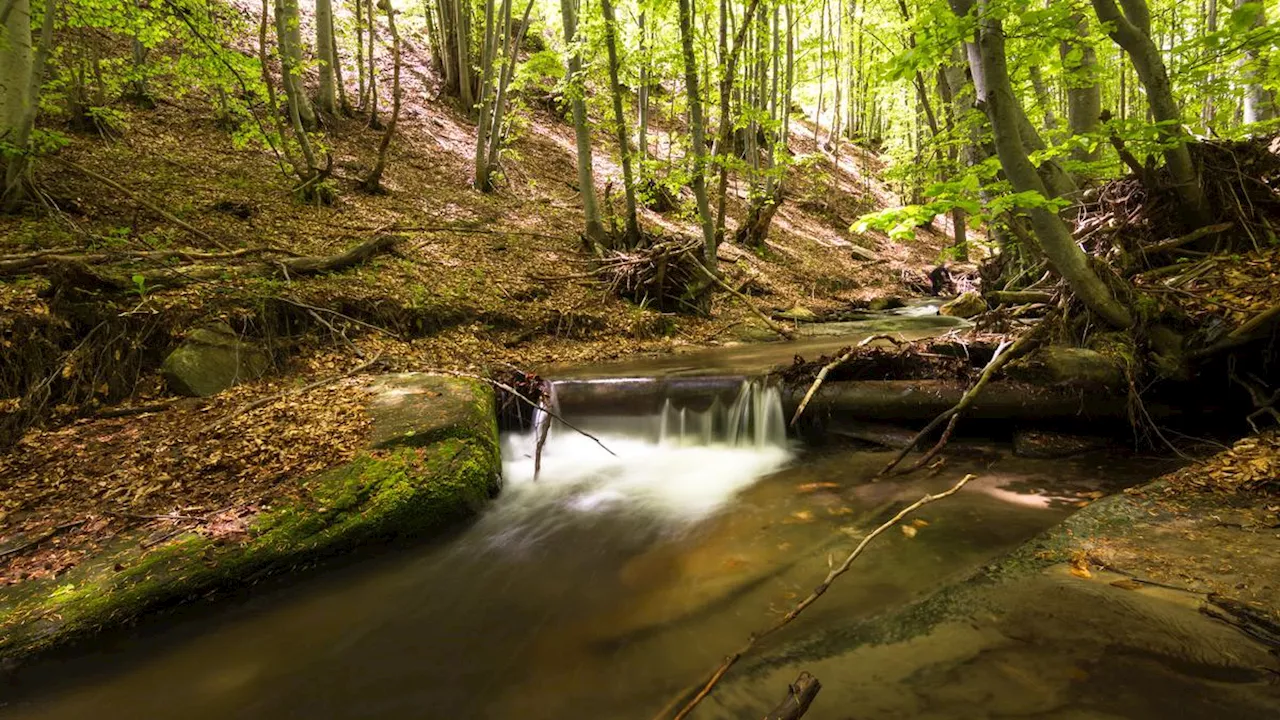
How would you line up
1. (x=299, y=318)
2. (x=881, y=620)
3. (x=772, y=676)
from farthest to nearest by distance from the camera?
1. (x=299, y=318)
2. (x=881, y=620)
3. (x=772, y=676)

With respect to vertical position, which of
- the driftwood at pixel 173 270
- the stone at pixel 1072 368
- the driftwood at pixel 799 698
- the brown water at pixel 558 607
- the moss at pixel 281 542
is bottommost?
the brown water at pixel 558 607

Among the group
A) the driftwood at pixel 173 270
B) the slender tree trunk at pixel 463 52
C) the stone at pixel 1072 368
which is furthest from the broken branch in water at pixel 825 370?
the slender tree trunk at pixel 463 52

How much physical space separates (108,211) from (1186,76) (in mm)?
13009

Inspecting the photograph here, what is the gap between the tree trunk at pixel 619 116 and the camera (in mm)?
10172

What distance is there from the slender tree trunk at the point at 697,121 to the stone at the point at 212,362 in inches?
309

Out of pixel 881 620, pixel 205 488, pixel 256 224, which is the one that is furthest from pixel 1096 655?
pixel 256 224

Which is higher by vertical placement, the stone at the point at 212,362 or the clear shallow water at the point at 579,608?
the stone at the point at 212,362

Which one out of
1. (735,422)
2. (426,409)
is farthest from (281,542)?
(735,422)

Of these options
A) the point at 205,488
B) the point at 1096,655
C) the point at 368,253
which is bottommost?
the point at 1096,655

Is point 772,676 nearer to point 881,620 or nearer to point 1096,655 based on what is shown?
point 881,620

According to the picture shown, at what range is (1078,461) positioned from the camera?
483 cm

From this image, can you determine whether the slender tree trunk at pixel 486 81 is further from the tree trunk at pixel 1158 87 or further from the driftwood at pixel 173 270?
the tree trunk at pixel 1158 87

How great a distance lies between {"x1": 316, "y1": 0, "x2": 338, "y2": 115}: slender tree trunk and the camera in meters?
12.7

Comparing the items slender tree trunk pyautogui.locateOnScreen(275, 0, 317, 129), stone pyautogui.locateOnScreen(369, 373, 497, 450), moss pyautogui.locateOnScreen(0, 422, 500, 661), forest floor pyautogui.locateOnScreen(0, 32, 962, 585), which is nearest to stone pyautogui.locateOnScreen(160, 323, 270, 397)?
forest floor pyautogui.locateOnScreen(0, 32, 962, 585)
